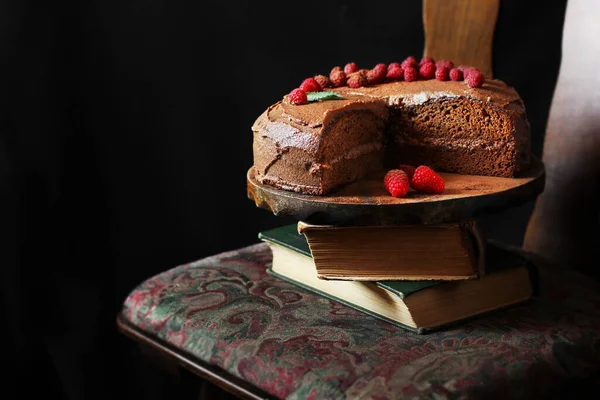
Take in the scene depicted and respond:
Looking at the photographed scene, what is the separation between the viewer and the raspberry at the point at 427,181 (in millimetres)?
1403

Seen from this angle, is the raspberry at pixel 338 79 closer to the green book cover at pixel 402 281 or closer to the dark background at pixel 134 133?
the green book cover at pixel 402 281

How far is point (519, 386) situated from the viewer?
4.14ft

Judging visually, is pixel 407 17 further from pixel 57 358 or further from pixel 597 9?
pixel 57 358

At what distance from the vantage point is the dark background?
2068mm

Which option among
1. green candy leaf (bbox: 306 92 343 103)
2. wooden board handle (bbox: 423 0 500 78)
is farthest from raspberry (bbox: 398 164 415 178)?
wooden board handle (bbox: 423 0 500 78)

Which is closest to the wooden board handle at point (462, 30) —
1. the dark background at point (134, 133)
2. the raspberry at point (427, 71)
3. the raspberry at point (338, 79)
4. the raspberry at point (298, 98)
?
the dark background at point (134, 133)

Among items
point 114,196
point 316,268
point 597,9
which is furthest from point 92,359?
point 597,9

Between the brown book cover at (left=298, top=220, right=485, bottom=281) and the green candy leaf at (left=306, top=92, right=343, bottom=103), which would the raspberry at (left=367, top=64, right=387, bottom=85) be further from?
the brown book cover at (left=298, top=220, right=485, bottom=281)

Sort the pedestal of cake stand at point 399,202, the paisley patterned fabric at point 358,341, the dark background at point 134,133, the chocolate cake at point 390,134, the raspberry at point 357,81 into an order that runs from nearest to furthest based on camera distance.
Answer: the paisley patterned fabric at point 358,341 → the pedestal of cake stand at point 399,202 → the chocolate cake at point 390,134 → the raspberry at point 357,81 → the dark background at point 134,133

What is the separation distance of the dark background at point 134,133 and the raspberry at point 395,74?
38cm

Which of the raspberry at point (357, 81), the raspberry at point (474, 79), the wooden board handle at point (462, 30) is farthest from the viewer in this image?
the wooden board handle at point (462, 30)

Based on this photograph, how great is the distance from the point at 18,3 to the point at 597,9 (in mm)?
1338

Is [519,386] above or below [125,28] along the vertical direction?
below

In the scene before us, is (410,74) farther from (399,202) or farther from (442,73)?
(399,202)
